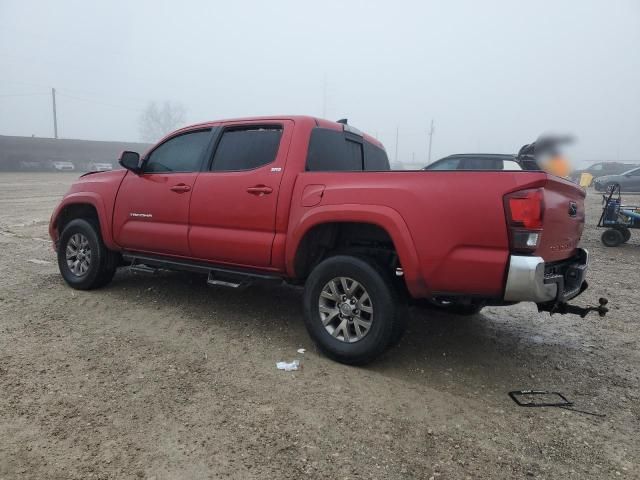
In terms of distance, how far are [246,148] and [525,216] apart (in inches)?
96.2

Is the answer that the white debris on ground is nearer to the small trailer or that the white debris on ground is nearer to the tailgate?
the tailgate

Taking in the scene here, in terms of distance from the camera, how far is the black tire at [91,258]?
5039 millimetres

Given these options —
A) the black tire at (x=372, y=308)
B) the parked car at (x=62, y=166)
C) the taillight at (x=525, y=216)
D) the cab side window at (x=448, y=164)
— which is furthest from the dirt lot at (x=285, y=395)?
the parked car at (x=62, y=166)

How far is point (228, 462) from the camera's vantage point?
7.53 feet

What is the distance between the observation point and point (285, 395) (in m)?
2.97

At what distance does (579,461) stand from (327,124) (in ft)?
10.1

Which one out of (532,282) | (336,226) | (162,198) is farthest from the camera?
(162,198)

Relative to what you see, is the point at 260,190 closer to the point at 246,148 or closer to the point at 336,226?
the point at 246,148

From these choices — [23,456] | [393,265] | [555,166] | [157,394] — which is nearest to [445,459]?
[393,265]

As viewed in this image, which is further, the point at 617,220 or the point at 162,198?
the point at 617,220

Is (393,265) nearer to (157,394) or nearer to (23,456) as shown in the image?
(157,394)

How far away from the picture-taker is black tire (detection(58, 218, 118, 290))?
504 centimetres

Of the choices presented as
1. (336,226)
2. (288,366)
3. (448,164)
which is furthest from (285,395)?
(448,164)

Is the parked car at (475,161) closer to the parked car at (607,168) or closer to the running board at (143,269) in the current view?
the running board at (143,269)
